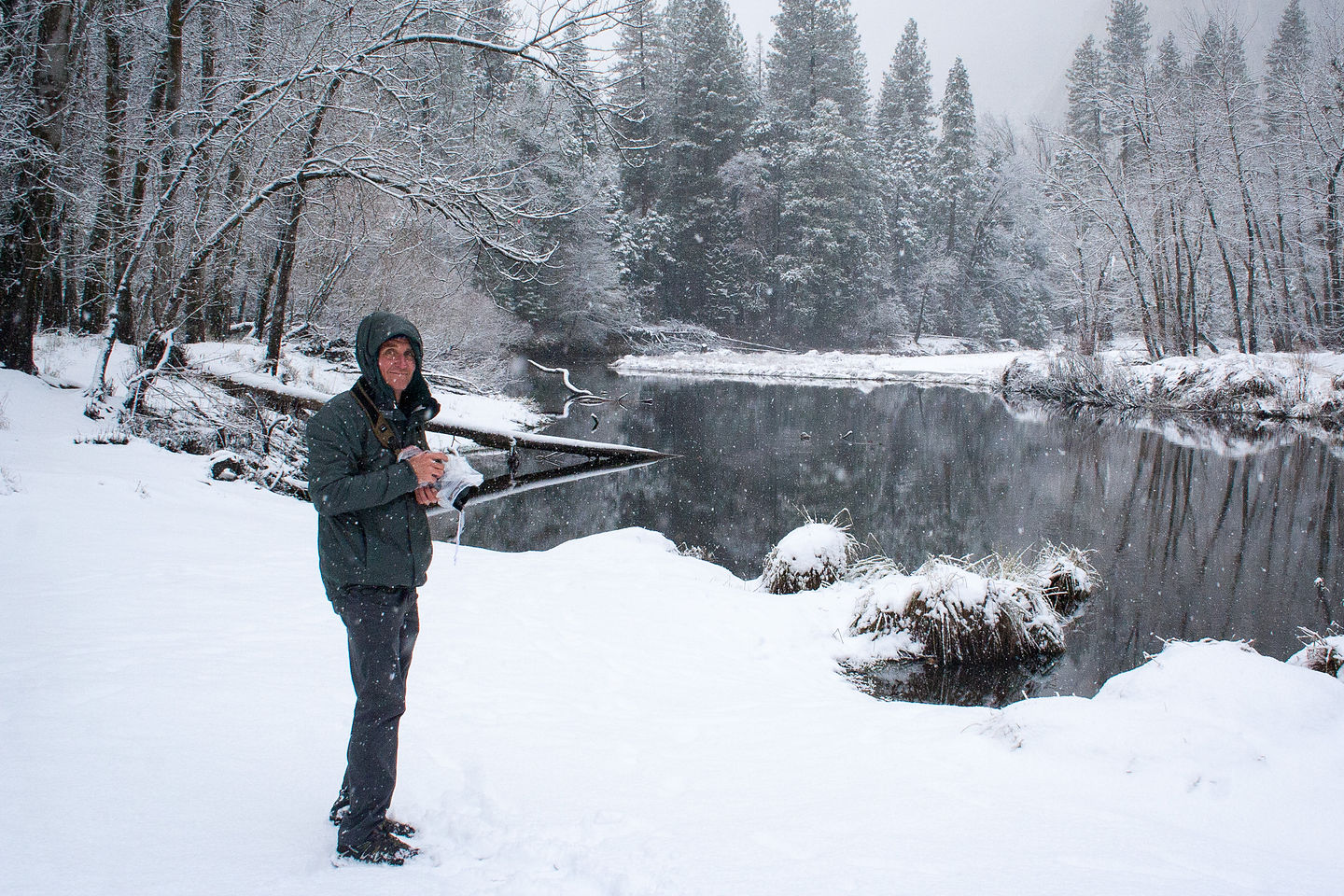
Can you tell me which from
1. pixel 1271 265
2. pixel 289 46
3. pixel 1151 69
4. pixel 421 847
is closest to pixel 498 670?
pixel 421 847

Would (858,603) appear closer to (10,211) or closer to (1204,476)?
(1204,476)

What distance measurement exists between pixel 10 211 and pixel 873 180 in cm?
4623

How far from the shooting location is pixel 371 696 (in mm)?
2441

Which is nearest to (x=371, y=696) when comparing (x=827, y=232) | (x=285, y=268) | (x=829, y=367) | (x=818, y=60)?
(x=285, y=268)

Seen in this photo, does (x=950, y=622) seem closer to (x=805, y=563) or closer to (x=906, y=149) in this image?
(x=805, y=563)

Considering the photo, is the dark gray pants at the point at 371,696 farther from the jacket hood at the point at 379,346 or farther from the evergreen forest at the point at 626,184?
the evergreen forest at the point at 626,184

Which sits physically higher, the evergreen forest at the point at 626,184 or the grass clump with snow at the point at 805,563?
the evergreen forest at the point at 626,184

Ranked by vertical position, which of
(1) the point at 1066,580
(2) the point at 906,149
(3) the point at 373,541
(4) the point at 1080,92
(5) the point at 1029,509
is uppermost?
(4) the point at 1080,92

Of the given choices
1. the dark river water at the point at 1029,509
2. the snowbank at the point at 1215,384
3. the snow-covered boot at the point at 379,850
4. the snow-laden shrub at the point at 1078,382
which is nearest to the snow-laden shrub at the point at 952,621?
the dark river water at the point at 1029,509

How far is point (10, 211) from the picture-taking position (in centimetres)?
1058

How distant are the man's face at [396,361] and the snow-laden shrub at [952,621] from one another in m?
4.76

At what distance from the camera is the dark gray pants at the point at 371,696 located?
2.40 m

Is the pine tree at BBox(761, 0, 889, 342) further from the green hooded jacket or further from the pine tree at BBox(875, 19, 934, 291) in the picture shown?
the green hooded jacket

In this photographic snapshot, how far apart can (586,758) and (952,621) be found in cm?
387
